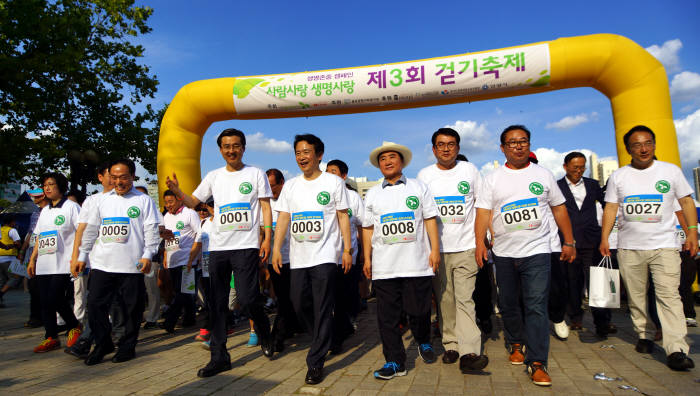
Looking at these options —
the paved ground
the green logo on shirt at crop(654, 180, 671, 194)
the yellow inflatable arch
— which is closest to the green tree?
the yellow inflatable arch

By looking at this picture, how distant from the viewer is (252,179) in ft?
14.2

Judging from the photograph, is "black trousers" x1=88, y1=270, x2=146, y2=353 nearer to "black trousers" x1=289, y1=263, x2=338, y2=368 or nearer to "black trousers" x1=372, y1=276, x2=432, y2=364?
"black trousers" x1=289, y1=263, x2=338, y2=368

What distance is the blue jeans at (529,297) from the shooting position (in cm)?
338

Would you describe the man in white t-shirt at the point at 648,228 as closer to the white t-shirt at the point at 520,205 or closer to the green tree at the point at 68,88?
the white t-shirt at the point at 520,205

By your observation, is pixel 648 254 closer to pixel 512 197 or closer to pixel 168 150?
pixel 512 197

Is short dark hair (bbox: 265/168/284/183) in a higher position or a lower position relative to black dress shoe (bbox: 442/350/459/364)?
higher

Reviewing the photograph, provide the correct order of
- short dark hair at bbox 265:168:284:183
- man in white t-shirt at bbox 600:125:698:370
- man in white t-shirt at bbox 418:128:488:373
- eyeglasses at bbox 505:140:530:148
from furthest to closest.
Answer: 1. short dark hair at bbox 265:168:284:183
2. man in white t-shirt at bbox 418:128:488:373
3. man in white t-shirt at bbox 600:125:698:370
4. eyeglasses at bbox 505:140:530:148

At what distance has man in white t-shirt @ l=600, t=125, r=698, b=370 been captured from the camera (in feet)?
12.7

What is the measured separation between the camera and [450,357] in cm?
396

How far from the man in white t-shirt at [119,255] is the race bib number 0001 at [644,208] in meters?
4.79

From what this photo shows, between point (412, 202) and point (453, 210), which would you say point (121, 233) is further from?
point (453, 210)

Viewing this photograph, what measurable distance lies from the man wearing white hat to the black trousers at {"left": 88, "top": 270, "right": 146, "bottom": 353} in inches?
102

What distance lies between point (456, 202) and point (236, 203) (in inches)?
83.6

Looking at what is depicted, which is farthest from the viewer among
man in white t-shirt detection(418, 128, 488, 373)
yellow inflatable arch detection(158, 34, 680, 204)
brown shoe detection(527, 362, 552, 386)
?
yellow inflatable arch detection(158, 34, 680, 204)
